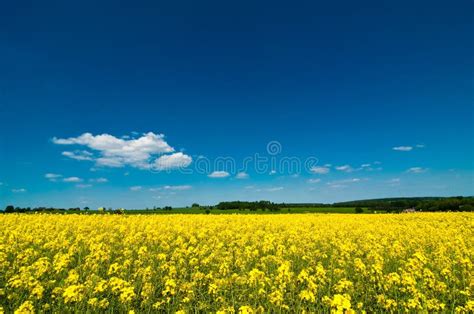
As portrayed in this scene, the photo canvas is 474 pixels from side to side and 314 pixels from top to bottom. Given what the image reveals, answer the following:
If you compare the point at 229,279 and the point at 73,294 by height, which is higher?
the point at 73,294

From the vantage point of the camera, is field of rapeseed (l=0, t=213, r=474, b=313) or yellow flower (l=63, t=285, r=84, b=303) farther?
field of rapeseed (l=0, t=213, r=474, b=313)

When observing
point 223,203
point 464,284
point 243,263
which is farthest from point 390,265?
point 223,203

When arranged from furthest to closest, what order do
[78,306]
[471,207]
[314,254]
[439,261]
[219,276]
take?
1. [471,207]
2. [314,254]
3. [439,261]
4. [219,276]
5. [78,306]

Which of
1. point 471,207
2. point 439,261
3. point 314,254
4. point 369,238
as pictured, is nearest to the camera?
point 439,261

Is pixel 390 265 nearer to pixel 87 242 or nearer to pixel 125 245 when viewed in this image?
pixel 125 245

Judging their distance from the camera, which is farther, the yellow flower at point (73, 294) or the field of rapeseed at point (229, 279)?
the field of rapeseed at point (229, 279)

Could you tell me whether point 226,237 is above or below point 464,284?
above

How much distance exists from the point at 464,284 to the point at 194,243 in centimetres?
826

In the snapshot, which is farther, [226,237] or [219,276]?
[226,237]

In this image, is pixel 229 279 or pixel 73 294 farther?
pixel 229 279

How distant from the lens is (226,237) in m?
12.6

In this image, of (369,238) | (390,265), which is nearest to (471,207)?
(369,238)

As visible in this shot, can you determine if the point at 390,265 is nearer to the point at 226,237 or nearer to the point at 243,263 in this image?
the point at 243,263

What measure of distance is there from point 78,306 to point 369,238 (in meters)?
10.6
